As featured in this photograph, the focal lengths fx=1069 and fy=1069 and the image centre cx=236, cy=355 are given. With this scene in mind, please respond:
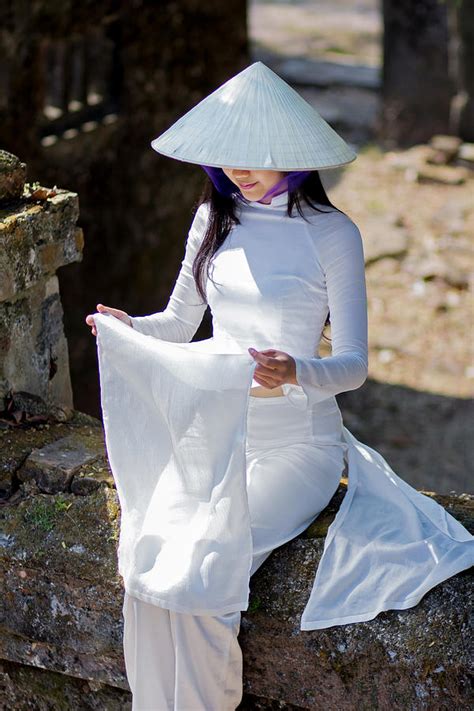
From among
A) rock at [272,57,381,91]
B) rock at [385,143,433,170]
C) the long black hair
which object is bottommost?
rock at [272,57,381,91]

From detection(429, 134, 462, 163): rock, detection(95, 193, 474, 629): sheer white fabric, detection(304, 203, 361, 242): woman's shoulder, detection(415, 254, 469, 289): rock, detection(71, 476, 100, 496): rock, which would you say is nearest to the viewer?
detection(95, 193, 474, 629): sheer white fabric

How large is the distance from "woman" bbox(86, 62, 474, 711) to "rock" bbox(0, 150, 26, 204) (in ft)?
1.79

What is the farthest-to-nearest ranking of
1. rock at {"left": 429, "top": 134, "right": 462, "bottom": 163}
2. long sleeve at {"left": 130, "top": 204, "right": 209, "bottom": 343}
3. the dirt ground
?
rock at {"left": 429, "top": 134, "right": 462, "bottom": 163} < the dirt ground < long sleeve at {"left": 130, "top": 204, "right": 209, "bottom": 343}

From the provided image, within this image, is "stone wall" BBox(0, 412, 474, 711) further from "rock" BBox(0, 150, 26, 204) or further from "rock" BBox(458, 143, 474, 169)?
"rock" BBox(458, 143, 474, 169)

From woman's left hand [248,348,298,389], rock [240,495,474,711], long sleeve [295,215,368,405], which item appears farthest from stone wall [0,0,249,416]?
rock [240,495,474,711]

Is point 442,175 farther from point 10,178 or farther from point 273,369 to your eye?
point 273,369

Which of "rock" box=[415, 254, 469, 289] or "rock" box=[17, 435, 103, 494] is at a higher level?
"rock" box=[17, 435, 103, 494]

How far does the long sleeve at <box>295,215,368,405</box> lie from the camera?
2.53m

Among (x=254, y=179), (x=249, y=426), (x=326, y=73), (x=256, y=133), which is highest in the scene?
(x=256, y=133)

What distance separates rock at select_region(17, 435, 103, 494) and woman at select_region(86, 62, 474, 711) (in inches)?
11.0

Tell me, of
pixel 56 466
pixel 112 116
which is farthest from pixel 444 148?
pixel 56 466

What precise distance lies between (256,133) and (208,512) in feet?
2.99

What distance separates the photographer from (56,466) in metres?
2.84

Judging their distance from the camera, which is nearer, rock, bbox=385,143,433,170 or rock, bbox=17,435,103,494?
rock, bbox=17,435,103,494
